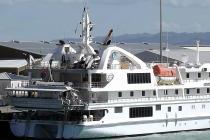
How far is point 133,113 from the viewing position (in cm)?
5512

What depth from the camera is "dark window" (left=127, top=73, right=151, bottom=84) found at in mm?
55062

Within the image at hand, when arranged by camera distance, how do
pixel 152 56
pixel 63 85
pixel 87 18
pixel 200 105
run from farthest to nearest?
pixel 152 56, pixel 200 105, pixel 87 18, pixel 63 85

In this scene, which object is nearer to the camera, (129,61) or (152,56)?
(129,61)

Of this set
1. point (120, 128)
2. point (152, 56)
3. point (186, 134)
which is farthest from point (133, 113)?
point (152, 56)

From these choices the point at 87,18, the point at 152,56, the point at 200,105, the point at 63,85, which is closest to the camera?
the point at 63,85

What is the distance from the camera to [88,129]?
52.3 meters

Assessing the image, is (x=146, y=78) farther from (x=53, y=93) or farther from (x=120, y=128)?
(x=53, y=93)

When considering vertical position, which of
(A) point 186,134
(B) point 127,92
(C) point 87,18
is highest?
(C) point 87,18

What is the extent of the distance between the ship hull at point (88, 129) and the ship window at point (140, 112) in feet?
1.93

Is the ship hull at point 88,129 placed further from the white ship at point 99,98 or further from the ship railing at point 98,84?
the ship railing at point 98,84

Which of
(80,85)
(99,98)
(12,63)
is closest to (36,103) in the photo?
(80,85)

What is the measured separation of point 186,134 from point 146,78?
6.49 m

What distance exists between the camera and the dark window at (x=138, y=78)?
5506 cm

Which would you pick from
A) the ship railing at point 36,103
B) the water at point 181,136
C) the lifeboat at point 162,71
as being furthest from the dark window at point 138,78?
the ship railing at point 36,103
